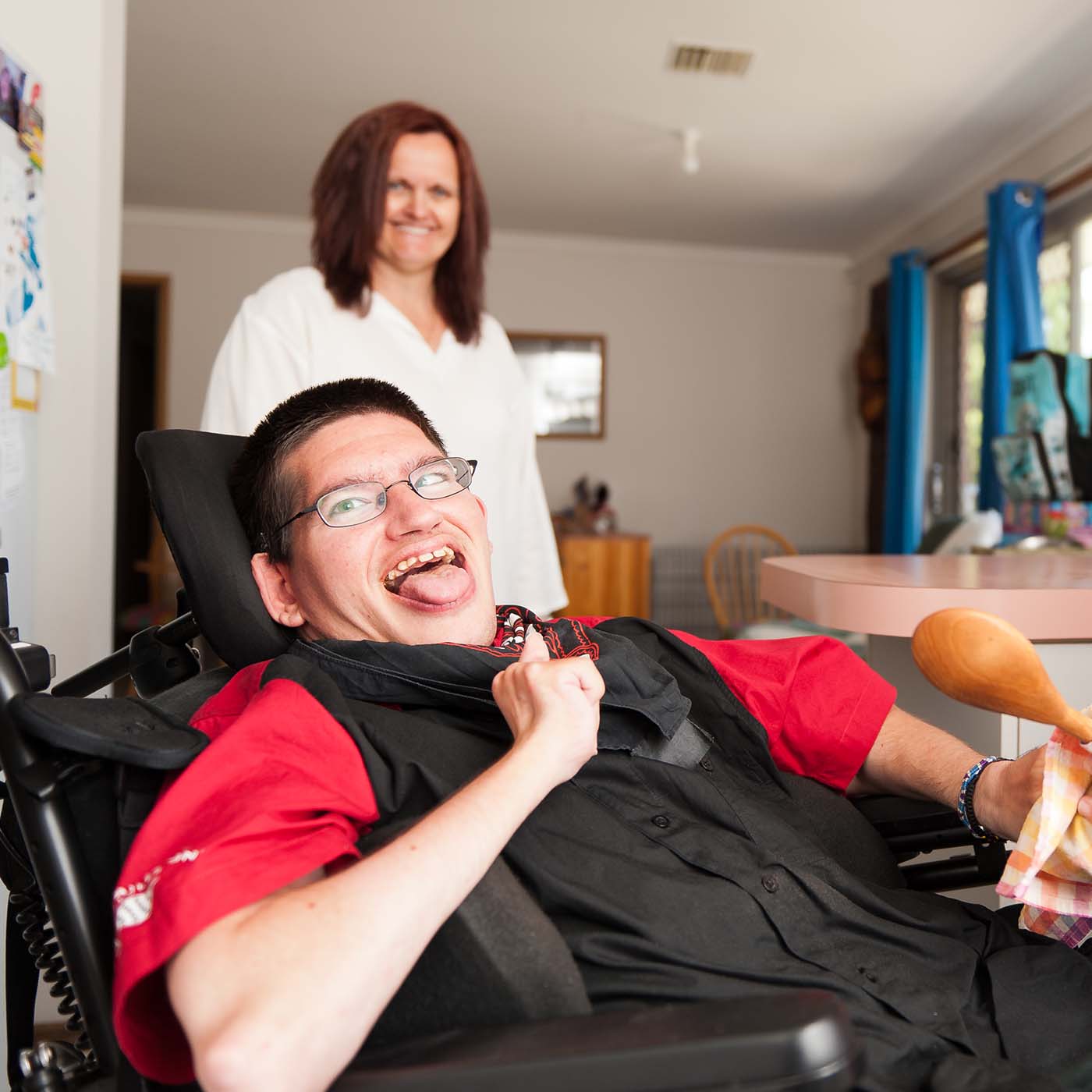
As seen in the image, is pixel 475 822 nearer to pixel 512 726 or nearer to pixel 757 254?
pixel 512 726

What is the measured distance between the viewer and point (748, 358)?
660cm

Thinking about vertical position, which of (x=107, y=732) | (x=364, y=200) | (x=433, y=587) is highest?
(x=364, y=200)

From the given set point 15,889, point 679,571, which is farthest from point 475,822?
point 679,571

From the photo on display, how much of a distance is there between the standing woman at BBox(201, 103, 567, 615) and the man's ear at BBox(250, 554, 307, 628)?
0.68m

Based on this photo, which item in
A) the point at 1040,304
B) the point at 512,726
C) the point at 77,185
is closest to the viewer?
the point at 512,726

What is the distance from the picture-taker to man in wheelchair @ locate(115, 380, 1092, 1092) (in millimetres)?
674

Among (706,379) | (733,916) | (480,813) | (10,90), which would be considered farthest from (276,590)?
(706,379)

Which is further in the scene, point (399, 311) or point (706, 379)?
point (706, 379)

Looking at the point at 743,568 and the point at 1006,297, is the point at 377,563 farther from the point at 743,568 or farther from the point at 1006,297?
the point at 743,568

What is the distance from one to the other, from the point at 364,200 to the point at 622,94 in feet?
8.61

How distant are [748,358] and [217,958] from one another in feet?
20.8

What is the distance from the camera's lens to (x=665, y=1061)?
588mm

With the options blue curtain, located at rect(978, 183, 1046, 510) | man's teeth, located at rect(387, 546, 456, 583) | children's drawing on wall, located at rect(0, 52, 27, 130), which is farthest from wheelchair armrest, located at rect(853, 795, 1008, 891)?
blue curtain, located at rect(978, 183, 1046, 510)

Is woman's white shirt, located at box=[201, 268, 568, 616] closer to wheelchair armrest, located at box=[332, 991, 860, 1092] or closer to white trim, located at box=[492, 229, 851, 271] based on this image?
wheelchair armrest, located at box=[332, 991, 860, 1092]
